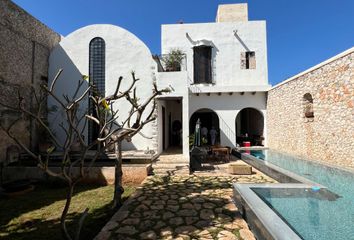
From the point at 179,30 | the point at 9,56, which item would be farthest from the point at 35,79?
the point at 179,30

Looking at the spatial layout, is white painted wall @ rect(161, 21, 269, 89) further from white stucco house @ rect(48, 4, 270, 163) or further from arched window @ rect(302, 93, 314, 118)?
arched window @ rect(302, 93, 314, 118)

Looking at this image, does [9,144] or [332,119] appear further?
[9,144]

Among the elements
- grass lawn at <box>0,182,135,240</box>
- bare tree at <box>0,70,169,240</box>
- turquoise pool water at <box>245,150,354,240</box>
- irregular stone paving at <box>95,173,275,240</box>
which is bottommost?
grass lawn at <box>0,182,135,240</box>

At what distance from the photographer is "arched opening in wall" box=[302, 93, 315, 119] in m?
11.6

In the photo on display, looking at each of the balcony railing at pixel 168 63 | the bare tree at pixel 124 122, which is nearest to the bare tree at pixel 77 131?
the bare tree at pixel 124 122

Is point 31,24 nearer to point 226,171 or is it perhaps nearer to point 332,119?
point 226,171

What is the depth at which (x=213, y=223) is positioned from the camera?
474 cm

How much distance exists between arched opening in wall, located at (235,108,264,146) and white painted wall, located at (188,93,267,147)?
135cm

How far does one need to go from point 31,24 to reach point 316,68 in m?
16.6

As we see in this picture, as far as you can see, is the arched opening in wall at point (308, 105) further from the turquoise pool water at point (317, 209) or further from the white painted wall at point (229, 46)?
the white painted wall at point (229, 46)

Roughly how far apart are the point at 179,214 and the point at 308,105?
1038 centimetres

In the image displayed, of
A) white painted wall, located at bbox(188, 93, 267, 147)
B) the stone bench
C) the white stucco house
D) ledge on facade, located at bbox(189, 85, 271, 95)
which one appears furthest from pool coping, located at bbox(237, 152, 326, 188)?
ledge on facade, located at bbox(189, 85, 271, 95)

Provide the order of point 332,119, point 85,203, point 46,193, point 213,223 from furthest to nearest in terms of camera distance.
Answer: point 332,119, point 46,193, point 85,203, point 213,223

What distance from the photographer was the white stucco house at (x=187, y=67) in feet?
42.4
